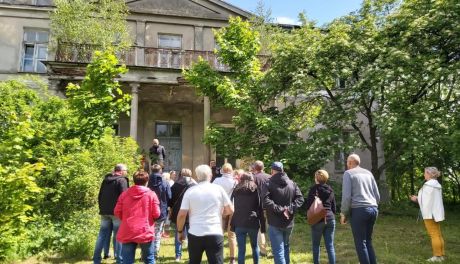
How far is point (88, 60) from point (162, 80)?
301 cm

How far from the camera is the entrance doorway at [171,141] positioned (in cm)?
1973

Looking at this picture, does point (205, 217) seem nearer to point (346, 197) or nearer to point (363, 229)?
point (346, 197)

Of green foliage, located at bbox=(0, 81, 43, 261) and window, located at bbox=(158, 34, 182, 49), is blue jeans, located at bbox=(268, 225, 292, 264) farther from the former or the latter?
window, located at bbox=(158, 34, 182, 49)

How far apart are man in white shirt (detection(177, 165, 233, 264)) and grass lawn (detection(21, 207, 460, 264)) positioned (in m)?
2.96

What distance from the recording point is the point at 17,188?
19.9ft

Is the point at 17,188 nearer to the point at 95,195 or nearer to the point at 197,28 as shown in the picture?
the point at 95,195

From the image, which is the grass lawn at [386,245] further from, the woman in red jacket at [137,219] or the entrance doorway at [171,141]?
the entrance doorway at [171,141]

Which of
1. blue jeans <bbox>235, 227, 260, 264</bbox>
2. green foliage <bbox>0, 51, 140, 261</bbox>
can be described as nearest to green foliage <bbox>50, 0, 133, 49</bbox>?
green foliage <bbox>0, 51, 140, 261</bbox>

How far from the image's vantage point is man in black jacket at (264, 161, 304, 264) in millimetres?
5711

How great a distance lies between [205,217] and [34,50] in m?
17.9

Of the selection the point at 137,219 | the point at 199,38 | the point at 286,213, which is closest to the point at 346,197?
the point at 286,213

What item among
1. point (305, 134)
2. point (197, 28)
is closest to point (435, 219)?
point (305, 134)

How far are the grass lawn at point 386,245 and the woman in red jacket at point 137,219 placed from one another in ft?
7.15

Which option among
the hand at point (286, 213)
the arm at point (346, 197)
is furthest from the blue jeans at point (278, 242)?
the arm at point (346, 197)
